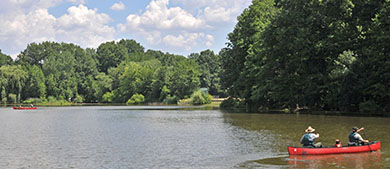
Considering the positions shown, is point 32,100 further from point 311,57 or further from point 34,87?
point 311,57

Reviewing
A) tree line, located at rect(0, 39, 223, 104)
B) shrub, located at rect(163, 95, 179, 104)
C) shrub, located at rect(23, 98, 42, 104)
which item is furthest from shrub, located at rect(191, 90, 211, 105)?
shrub, located at rect(23, 98, 42, 104)

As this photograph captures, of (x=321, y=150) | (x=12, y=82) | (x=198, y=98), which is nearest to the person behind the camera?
(x=321, y=150)

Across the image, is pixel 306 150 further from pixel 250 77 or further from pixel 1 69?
pixel 1 69

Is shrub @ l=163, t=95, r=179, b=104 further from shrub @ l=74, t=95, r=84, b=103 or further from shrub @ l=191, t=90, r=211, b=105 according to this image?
shrub @ l=74, t=95, r=84, b=103

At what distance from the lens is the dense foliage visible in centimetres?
5200

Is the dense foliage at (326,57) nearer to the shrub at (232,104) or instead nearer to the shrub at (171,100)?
the shrub at (232,104)

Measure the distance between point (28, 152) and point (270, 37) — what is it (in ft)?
145

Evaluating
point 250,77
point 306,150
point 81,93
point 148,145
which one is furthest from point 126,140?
point 81,93

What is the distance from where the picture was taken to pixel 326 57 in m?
58.4

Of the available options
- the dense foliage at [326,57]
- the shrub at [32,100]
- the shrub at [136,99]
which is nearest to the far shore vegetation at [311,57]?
the dense foliage at [326,57]

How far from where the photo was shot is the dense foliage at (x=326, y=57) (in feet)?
171

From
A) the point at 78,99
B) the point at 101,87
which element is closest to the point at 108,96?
the point at 101,87

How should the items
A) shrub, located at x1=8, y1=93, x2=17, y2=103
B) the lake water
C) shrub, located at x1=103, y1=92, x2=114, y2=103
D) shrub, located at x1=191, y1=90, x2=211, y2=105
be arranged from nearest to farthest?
the lake water → shrub, located at x1=191, y1=90, x2=211, y2=105 → shrub, located at x1=8, y1=93, x2=17, y2=103 → shrub, located at x1=103, y1=92, x2=114, y2=103

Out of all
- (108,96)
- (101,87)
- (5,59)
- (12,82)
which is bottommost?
(108,96)
